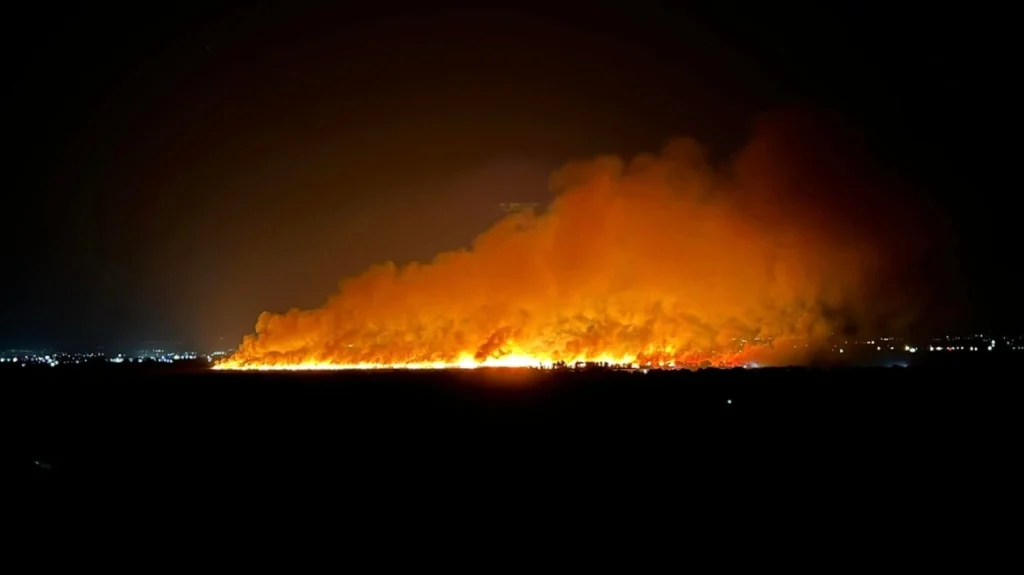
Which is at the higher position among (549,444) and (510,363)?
(510,363)

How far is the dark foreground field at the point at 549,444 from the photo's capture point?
19047 millimetres

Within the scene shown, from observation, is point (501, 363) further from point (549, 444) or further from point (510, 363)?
point (549, 444)

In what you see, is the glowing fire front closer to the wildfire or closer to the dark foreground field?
the wildfire

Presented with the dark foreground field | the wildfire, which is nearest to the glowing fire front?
the wildfire

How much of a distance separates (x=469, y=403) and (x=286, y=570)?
102ft

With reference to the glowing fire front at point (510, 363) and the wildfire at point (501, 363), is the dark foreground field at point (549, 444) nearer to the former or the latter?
the glowing fire front at point (510, 363)

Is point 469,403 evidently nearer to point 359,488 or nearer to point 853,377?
point 359,488

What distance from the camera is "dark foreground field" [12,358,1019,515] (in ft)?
62.5

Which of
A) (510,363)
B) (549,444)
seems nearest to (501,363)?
(510,363)

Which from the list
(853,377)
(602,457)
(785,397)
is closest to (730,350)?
(853,377)

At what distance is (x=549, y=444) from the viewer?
1006 inches

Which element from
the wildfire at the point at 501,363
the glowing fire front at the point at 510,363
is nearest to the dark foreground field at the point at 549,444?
the glowing fire front at the point at 510,363

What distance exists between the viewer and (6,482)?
2023cm

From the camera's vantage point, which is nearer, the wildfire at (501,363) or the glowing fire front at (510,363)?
the glowing fire front at (510,363)
